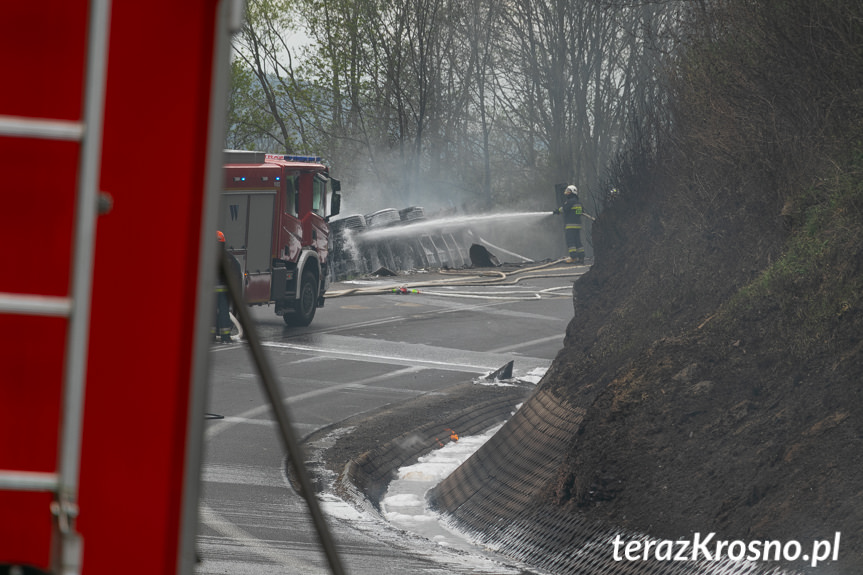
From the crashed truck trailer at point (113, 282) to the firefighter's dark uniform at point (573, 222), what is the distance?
25.1 meters

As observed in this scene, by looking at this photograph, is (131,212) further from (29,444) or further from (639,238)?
(639,238)

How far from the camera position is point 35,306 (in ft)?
5.41

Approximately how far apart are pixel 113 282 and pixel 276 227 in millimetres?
15216

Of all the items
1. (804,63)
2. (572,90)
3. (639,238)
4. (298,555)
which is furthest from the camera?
(572,90)

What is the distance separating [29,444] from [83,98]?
0.62 meters

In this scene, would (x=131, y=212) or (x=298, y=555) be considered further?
(x=298, y=555)

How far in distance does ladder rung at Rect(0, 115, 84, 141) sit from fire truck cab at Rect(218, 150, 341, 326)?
571 inches

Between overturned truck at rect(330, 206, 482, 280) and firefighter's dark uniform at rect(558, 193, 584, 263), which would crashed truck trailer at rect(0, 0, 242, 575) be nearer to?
firefighter's dark uniform at rect(558, 193, 584, 263)

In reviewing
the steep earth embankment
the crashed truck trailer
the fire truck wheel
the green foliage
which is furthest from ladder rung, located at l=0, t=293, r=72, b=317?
the fire truck wheel

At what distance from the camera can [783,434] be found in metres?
6.36

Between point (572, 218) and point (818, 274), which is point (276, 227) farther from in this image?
point (572, 218)

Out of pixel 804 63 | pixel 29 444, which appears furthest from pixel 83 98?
pixel 804 63

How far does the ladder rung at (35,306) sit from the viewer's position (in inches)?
64.9

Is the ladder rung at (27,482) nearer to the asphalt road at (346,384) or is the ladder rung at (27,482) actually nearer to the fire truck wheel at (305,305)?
the asphalt road at (346,384)
